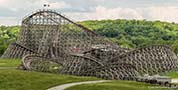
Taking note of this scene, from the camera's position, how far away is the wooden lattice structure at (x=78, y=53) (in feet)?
310

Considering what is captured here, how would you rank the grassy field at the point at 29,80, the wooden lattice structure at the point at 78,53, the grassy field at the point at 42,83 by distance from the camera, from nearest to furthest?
the grassy field at the point at 42,83
the grassy field at the point at 29,80
the wooden lattice structure at the point at 78,53

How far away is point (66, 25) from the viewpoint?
139 metres

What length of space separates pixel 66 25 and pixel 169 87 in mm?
66492

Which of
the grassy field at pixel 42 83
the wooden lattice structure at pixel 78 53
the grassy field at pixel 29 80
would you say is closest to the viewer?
the grassy field at pixel 42 83

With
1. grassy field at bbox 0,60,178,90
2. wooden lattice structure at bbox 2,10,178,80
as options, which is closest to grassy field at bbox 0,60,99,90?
grassy field at bbox 0,60,178,90

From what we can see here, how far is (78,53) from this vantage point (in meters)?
111

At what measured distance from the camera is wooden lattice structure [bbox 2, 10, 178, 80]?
310 ft

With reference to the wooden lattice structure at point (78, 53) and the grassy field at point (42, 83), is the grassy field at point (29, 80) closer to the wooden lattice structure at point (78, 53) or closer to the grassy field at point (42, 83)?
the grassy field at point (42, 83)

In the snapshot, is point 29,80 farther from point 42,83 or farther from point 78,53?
point 78,53

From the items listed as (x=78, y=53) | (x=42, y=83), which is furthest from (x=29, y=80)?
(x=78, y=53)

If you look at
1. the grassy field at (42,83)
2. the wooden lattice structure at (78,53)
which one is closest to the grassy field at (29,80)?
the grassy field at (42,83)

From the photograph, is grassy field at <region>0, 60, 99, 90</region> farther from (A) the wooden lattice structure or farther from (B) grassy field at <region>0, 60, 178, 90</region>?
(A) the wooden lattice structure

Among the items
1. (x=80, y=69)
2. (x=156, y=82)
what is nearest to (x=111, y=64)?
(x=80, y=69)

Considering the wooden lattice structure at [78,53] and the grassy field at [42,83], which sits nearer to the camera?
the grassy field at [42,83]
